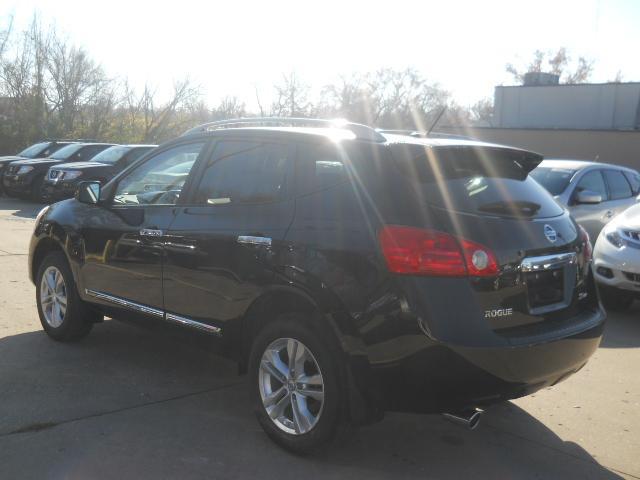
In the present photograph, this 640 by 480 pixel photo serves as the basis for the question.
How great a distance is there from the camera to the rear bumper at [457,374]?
321 centimetres

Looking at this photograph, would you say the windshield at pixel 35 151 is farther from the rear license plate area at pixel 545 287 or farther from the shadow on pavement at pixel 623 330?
the rear license plate area at pixel 545 287

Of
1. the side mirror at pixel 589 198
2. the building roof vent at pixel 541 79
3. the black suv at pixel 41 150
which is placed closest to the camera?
the side mirror at pixel 589 198

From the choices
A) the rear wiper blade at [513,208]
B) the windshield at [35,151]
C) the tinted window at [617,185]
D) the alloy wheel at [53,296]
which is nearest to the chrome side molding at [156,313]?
the alloy wheel at [53,296]

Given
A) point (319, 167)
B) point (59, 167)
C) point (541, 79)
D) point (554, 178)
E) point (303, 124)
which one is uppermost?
point (541, 79)

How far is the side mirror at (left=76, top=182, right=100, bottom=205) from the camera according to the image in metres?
5.32

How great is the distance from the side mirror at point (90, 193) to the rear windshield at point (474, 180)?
2718 millimetres

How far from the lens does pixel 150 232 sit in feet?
15.3

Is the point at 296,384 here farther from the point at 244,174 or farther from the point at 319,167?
the point at 244,174

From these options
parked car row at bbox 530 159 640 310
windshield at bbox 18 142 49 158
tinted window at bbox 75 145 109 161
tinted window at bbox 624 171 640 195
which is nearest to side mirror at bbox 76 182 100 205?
parked car row at bbox 530 159 640 310

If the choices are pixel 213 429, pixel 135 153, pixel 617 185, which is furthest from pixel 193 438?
pixel 135 153

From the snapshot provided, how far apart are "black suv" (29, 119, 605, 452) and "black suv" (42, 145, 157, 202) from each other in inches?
468

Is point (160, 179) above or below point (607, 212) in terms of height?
above

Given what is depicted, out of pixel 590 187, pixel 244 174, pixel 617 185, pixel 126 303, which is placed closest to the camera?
pixel 244 174

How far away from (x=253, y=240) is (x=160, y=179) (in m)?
1.40
